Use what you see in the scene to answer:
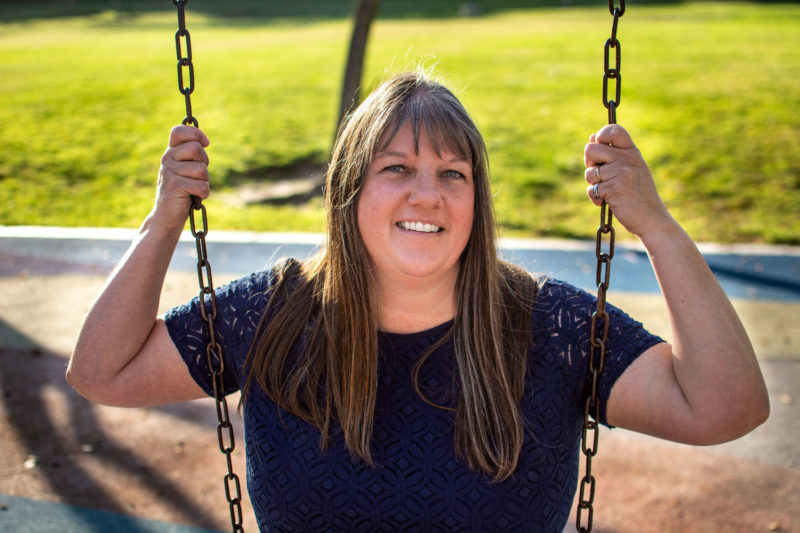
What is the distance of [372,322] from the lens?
6.70 feet

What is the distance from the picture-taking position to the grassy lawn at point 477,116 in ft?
27.4

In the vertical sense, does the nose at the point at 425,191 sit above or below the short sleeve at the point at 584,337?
above

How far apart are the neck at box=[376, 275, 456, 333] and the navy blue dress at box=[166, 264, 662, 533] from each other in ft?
0.09

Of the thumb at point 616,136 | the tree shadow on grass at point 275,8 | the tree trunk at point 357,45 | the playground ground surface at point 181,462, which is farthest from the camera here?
the tree shadow on grass at point 275,8

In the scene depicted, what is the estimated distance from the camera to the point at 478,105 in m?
12.7

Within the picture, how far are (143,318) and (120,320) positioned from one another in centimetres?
6

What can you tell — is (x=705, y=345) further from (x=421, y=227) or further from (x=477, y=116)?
(x=477, y=116)

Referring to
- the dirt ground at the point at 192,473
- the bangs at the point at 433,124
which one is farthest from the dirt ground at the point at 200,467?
the bangs at the point at 433,124

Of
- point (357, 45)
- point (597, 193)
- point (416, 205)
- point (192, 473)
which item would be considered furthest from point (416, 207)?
point (357, 45)

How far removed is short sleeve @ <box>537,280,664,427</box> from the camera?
1.92 meters

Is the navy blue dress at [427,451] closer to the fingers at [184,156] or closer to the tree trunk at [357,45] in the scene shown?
the fingers at [184,156]

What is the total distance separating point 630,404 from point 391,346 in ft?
2.12

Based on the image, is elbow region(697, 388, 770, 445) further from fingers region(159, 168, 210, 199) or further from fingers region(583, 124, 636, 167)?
fingers region(159, 168, 210, 199)

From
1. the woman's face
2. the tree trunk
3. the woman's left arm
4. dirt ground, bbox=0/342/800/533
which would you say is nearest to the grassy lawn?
the woman's face
